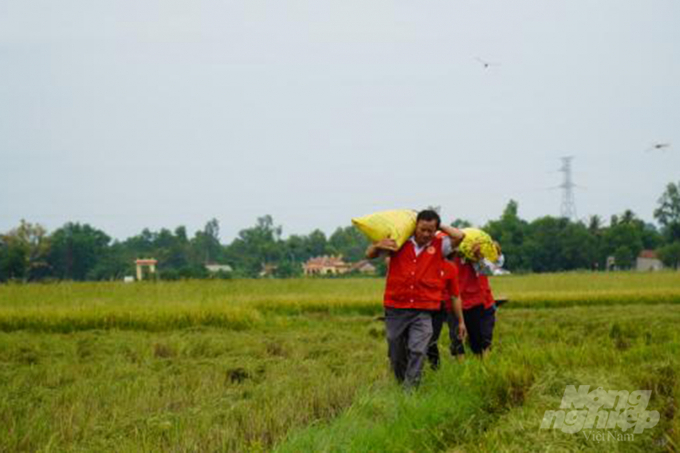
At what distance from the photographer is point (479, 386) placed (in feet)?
16.9

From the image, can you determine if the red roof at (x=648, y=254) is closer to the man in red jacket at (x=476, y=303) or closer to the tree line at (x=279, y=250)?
the tree line at (x=279, y=250)

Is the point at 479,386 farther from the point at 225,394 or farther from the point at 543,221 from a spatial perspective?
the point at 543,221

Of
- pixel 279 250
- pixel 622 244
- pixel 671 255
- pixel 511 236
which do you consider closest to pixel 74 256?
pixel 279 250

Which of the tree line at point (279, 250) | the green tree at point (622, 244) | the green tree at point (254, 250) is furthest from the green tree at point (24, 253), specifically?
the green tree at point (622, 244)

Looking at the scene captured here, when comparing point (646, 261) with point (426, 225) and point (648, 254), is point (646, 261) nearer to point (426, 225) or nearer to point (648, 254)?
point (648, 254)

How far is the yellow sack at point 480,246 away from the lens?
6809 mm

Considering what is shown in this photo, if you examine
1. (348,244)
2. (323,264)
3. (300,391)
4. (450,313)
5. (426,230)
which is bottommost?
(300,391)

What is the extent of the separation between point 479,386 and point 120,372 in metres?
3.40

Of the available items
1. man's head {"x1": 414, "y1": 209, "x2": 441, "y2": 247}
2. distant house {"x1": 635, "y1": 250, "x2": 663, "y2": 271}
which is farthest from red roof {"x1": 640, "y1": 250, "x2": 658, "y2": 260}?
man's head {"x1": 414, "y1": 209, "x2": 441, "y2": 247}

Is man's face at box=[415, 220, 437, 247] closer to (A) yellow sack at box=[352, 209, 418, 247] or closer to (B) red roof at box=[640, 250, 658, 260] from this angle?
(A) yellow sack at box=[352, 209, 418, 247]

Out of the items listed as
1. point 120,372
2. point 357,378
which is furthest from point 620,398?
point 120,372

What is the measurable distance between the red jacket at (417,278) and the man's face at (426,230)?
109 mm

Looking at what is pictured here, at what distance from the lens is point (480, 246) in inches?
269

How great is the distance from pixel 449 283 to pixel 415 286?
64 cm
